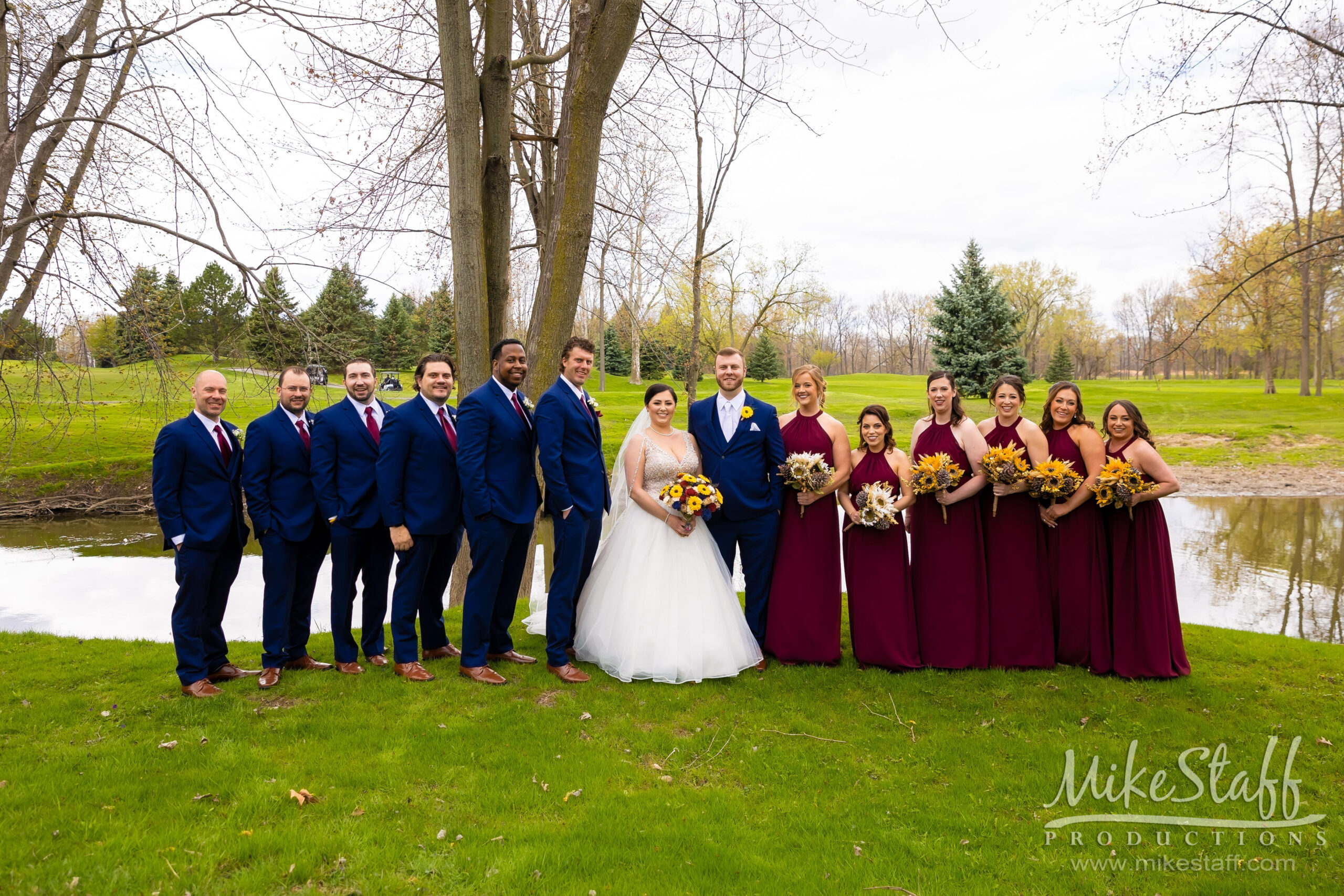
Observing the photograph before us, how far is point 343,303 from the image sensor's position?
901 cm

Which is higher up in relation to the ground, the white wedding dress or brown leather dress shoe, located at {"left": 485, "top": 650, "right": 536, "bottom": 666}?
the white wedding dress

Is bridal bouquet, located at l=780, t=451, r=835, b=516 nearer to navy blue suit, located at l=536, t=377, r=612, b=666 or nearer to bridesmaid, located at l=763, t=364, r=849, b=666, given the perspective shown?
bridesmaid, located at l=763, t=364, r=849, b=666

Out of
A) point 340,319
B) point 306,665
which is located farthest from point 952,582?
point 340,319

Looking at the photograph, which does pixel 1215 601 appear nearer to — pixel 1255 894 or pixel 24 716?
pixel 1255 894

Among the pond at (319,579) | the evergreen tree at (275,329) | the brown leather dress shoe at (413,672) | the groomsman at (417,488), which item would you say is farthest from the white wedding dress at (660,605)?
the evergreen tree at (275,329)

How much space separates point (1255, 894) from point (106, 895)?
16.6 feet

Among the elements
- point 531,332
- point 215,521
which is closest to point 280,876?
point 215,521

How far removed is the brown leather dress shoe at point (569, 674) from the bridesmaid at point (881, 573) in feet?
7.71

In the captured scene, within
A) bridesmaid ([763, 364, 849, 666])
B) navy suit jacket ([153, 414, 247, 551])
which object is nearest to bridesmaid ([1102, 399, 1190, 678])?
bridesmaid ([763, 364, 849, 666])

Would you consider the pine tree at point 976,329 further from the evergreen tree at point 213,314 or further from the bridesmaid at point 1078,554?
the evergreen tree at point 213,314

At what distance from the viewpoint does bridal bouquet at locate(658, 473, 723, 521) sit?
19.5 ft

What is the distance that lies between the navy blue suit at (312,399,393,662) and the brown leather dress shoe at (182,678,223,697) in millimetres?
866

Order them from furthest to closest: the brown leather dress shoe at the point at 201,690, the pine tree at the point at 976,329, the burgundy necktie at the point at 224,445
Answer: the pine tree at the point at 976,329 → the burgundy necktie at the point at 224,445 → the brown leather dress shoe at the point at 201,690

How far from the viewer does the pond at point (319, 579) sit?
9.84 m
